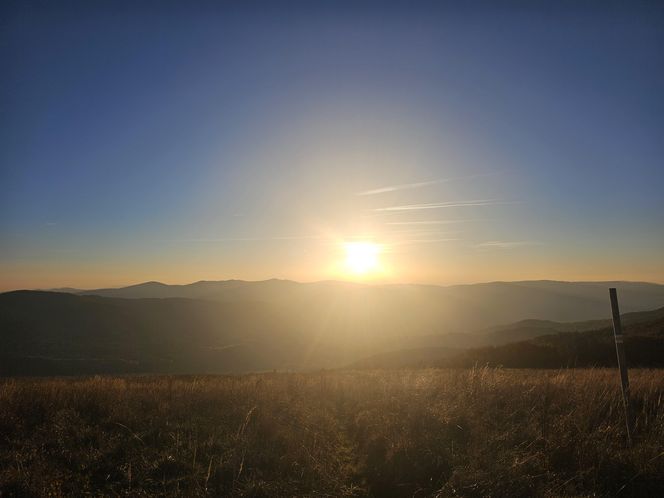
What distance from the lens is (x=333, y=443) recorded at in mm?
6789

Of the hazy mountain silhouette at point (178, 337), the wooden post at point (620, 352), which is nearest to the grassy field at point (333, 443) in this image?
the wooden post at point (620, 352)

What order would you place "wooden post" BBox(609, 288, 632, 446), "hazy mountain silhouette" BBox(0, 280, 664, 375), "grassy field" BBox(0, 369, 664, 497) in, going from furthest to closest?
"hazy mountain silhouette" BBox(0, 280, 664, 375)
"wooden post" BBox(609, 288, 632, 446)
"grassy field" BBox(0, 369, 664, 497)

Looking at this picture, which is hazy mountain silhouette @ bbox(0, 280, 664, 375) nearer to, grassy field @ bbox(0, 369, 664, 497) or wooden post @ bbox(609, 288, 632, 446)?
grassy field @ bbox(0, 369, 664, 497)

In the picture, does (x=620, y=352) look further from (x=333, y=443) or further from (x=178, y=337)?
(x=178, y=337)

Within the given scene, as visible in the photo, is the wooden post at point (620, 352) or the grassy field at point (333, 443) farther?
the wooden post at point (620, 352)

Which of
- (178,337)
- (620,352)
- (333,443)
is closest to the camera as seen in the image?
(620,352)

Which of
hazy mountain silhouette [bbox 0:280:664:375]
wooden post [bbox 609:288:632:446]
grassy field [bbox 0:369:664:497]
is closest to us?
grassy field [bbox 0:369:664:497]

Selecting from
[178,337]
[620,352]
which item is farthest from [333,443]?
[178,337]

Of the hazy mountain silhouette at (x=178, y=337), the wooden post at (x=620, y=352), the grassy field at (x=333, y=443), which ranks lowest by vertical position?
the hazy mountain silhouette at (x=178, y=337)

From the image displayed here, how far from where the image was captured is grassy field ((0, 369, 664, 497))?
4.88 m

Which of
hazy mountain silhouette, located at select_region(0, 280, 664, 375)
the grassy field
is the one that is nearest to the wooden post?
the grassy field

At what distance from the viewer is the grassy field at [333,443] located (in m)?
4.88

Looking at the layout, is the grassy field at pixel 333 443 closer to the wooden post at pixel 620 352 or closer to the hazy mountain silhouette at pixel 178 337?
the wooden post at pixel 620 352

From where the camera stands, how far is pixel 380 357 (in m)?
43.7
